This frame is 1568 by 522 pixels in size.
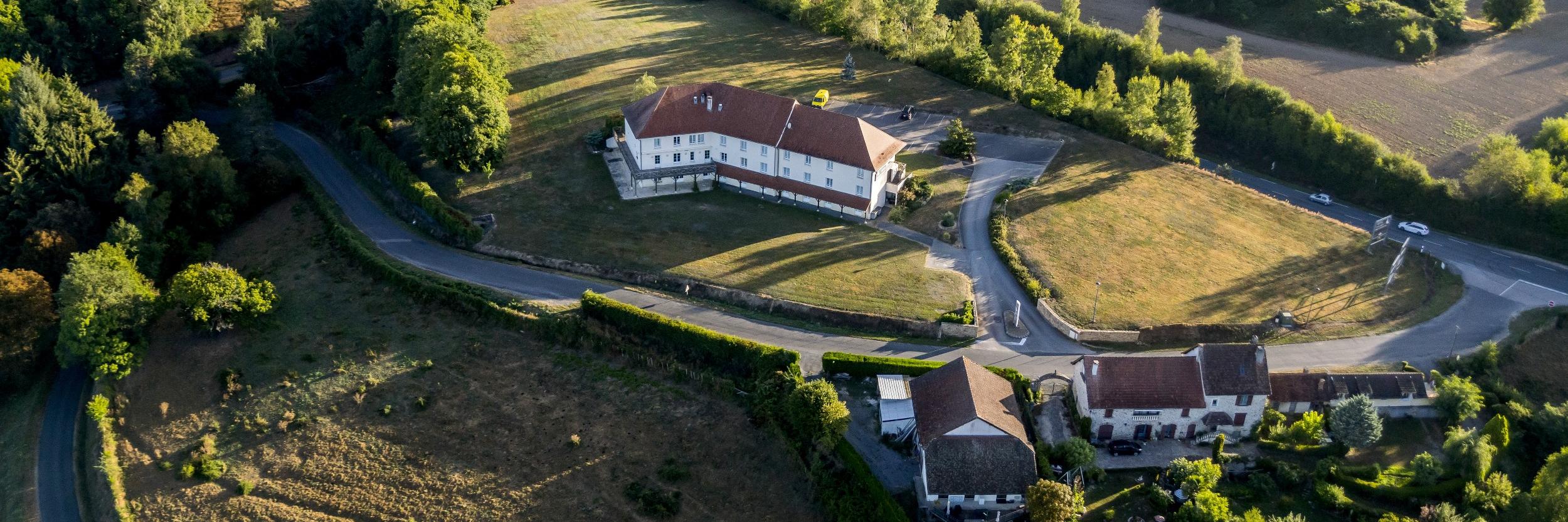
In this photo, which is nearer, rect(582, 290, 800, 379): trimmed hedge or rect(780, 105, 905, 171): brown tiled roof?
rect(582, 290, 800, 379): trimmed hedge

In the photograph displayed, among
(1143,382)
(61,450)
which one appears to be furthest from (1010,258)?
(61,450)

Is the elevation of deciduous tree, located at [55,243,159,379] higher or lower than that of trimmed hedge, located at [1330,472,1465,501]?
higher

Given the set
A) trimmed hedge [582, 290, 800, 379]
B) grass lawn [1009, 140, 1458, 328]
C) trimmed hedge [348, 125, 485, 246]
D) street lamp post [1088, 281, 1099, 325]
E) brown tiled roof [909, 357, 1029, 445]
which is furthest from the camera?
trimmed hedge [348, 125, 485, 246]

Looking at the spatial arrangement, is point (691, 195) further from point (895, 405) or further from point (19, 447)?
point (19, 447)

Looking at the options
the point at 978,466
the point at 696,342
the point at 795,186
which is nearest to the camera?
the point at 978,466

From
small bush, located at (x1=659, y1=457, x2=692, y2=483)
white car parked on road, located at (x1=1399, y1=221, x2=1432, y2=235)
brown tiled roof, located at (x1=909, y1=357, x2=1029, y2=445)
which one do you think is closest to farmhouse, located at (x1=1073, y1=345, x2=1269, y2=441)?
brown tiled roof, located at (x1=909, y1=357, x2=1029, y2=445)

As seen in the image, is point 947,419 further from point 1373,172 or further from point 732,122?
point 1373,172

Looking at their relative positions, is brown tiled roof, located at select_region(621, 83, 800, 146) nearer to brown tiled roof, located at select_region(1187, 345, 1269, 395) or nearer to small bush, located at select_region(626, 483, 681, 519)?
small bush, located at select_region(626, 483, 681, 519)

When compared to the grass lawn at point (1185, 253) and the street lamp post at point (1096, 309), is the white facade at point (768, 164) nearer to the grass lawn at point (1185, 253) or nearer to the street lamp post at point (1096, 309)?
the grass lawn at point (1185, 253)
